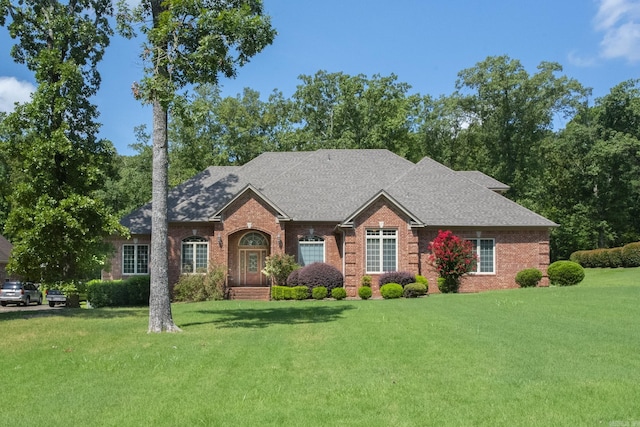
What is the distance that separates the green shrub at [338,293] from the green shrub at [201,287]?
5443mm

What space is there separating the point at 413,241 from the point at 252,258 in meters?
8.70

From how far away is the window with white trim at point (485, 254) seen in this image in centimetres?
2967

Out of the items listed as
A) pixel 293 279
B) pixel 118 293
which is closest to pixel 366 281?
pixel 293 279

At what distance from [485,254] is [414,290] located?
221 inches

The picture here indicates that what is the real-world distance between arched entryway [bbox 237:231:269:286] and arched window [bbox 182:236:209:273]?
179 cm

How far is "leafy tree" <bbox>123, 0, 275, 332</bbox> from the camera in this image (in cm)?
1520

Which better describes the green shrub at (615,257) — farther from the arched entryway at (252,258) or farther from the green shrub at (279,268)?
the arched entryway at (252,258)

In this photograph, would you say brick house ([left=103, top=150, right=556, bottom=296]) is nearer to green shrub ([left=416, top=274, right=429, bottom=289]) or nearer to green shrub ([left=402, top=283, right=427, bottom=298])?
green shrub ([left=416, top=274, right=429, bottom=289])

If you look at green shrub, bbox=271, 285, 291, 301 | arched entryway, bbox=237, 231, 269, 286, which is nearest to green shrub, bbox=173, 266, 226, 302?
green shrub, bbox=271, 285, 291, 301

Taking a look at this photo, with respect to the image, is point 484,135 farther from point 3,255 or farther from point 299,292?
point 3,255

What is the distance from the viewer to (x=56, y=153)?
22.4 m

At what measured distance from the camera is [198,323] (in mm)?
17141

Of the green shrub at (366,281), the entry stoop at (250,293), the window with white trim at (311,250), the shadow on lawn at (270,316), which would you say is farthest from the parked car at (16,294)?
the green shrub at (366,281)

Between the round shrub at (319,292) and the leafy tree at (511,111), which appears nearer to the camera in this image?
the round shrub at (319,292)
